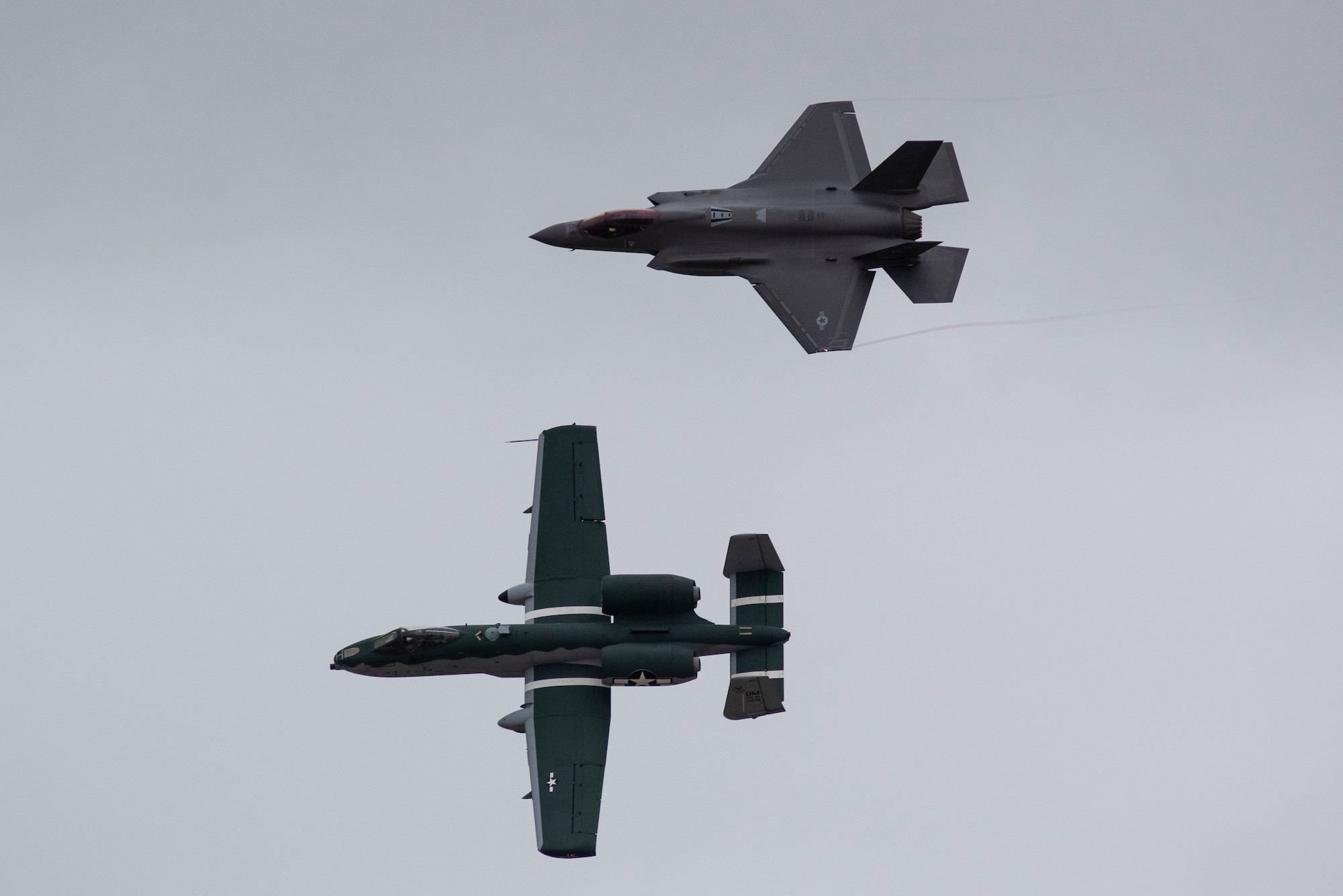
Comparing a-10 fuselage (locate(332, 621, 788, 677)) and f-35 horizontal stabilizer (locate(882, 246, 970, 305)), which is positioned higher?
f-35 horizontal stabilizer (locate(882, 246, 970, 305))

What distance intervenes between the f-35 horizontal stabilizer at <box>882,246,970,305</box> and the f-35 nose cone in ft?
31.7

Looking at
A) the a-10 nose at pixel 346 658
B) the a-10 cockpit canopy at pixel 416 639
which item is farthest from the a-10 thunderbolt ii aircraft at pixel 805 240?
the a-10 nose at pixel 346 658

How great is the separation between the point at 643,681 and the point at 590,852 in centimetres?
495

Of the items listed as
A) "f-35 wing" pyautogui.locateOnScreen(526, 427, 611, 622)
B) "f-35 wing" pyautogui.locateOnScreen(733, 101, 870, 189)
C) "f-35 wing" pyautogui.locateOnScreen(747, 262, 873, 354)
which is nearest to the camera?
"f-35 wing" pyautogui.locateOnScreen(747, 262, 873, 354)

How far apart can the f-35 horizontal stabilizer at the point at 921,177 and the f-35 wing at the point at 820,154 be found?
1.06 meters

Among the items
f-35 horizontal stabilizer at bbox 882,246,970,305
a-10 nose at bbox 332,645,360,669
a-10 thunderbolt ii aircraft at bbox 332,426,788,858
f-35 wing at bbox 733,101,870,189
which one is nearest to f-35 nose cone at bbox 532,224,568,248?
f-35 wing at bbox 733,101,870,189

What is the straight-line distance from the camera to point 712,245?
4828cm

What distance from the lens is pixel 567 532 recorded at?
49031 millimetres

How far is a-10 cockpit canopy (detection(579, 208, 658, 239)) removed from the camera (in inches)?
1895

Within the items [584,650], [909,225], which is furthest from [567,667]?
[909,225]

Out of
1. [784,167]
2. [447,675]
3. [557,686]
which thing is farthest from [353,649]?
[784,167]

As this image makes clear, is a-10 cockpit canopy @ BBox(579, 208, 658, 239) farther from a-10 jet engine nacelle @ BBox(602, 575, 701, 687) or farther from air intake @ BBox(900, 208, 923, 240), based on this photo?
a-10 jet engine nacelle @ BBox(602, 575, 701, 687)

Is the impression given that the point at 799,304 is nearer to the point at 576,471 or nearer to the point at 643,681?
the point at 576,471

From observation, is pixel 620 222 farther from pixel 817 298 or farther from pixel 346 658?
pixel 346 658
